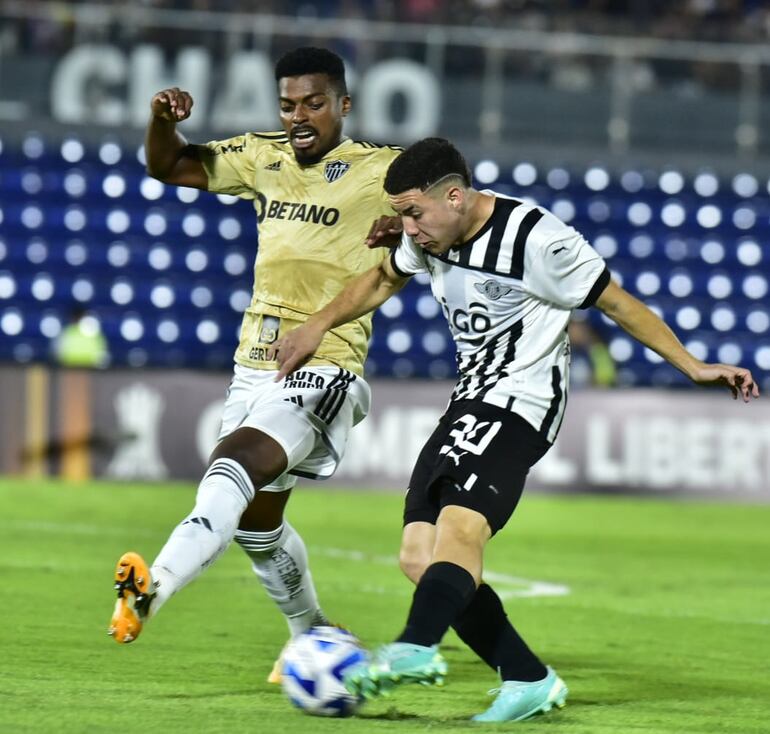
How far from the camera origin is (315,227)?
6059 mm

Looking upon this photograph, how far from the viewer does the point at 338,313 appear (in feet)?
17.7

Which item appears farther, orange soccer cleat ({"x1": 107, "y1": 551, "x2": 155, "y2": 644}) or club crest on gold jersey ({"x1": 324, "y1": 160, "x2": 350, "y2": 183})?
club crest on gold jersey ({"x1": 324, "y1": 160, "x2": 350, "y2": 183})

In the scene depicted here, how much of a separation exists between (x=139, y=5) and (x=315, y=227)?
12.0 meters

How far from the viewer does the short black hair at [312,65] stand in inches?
234

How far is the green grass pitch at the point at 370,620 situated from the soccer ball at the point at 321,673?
0.22 feet

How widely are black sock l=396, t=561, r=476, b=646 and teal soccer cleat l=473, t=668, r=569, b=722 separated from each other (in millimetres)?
480

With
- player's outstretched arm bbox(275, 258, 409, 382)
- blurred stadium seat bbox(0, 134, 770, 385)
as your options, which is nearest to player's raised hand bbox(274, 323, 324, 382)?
player's outstretched arm bbox(275, 258, 409, 382)

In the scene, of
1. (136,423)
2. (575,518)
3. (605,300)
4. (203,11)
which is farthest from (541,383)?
(203,11)

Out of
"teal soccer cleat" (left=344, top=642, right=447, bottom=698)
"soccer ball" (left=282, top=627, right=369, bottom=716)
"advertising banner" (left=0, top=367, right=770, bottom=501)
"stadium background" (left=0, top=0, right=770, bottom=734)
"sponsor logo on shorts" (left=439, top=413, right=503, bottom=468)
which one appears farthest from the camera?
"advertising banner" (left=0, top=367, right=770, bottom=501)

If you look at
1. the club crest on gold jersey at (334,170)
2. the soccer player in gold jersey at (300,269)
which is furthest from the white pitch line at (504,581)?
the club crest on gold jersey at (334,170)

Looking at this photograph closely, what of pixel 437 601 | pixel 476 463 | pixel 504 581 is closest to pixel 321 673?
pixel 437 601

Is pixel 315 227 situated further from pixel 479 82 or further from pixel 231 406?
pixel 479 82

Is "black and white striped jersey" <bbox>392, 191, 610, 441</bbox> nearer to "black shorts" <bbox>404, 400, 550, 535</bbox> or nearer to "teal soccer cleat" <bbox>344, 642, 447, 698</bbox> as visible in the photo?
"black shorts" <bbox>404, 400, 550, 535</bbox>

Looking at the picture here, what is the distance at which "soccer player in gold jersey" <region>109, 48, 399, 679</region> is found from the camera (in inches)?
233
